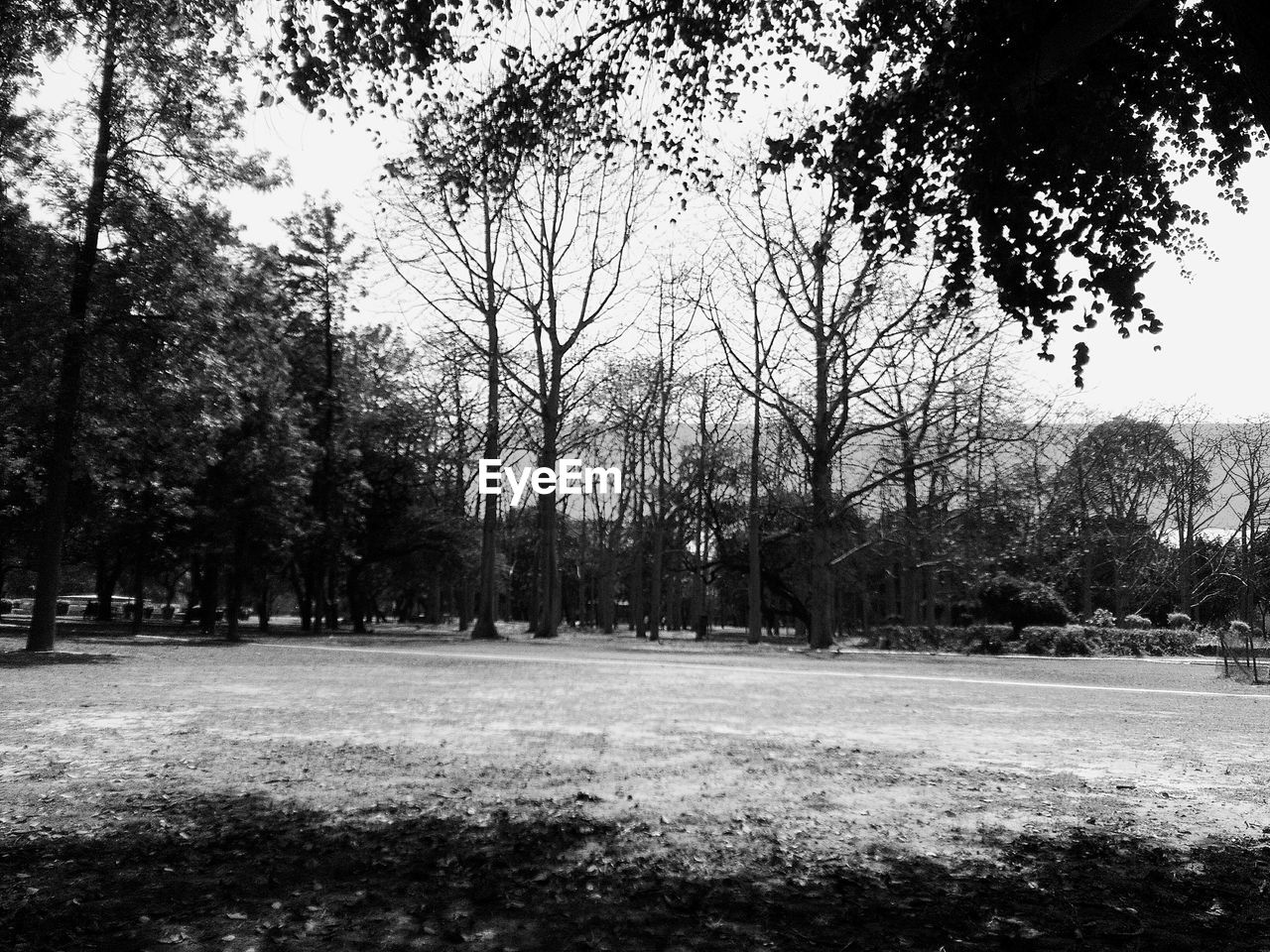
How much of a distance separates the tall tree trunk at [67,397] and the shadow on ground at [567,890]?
47.9 ft

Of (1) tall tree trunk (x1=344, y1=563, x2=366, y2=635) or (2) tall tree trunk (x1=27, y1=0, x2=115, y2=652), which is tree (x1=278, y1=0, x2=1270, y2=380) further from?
(1) tall tree trunk (x1=344, y1=563, x2=366, y2=635)

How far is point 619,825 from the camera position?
6.00 meters

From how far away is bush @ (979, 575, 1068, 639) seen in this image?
104 ft

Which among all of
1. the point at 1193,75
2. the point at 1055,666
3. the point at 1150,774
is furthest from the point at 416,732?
the point at 1055,666

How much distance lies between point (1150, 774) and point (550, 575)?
85.2ft

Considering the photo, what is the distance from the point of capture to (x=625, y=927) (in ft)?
13.8

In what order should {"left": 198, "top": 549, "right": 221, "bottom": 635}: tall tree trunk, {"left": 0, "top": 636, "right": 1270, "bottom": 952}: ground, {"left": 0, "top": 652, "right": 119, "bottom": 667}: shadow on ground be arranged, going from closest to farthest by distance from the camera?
{"left": 0, "top": 636, "right": 1270, "bottom": 952}: ground → {"left": 0, "top": 652, "right": 119, "bottom": 667}: shadow on ground → {"left": 198, "top": 549, "right": 221, "bottom": 635}: tall tree trunk

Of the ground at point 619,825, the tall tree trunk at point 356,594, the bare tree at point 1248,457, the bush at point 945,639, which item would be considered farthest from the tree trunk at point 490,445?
the bare tree at point 1248,457

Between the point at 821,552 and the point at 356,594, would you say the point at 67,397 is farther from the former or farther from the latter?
the point at 356,594

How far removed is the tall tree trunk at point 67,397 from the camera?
18.1 m

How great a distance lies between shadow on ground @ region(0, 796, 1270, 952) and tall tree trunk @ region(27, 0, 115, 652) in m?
14.6

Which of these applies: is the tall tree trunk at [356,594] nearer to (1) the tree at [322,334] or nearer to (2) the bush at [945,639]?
(1) the tree at [322,334]

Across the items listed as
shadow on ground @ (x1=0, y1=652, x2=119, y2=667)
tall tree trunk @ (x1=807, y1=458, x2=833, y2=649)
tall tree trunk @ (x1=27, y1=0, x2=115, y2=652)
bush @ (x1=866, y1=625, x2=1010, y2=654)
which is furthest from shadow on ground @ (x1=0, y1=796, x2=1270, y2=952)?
bush @ (x1=866, y1=625, x2=1010, y2=654)

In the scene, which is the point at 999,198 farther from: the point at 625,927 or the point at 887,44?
the point at 625,927
